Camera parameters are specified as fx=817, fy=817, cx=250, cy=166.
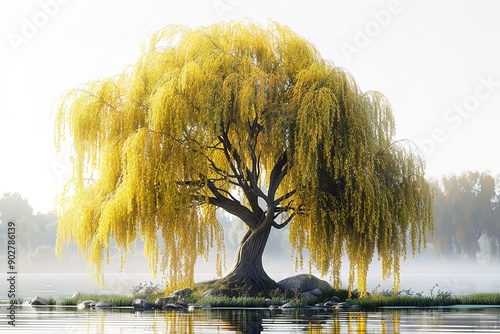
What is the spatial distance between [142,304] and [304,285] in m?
5.47

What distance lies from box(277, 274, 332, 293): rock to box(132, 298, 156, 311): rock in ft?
15.2

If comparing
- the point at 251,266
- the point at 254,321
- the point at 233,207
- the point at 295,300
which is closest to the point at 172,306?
the point at 295,300

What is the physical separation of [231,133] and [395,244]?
5.46 m

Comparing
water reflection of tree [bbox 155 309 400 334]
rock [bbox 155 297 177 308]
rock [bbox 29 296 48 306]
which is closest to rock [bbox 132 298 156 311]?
rock [bbox 155 297 177 308]

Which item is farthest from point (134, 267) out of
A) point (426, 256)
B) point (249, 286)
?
point (249, 286)

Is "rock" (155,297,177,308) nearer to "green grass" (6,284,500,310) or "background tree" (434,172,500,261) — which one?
"green grass" (6,284,500,310)

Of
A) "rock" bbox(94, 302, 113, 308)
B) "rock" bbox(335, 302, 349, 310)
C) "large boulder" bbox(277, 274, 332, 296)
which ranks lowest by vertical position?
"rock" bbox(335, 302, 349, 310)

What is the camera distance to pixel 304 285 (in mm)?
23922

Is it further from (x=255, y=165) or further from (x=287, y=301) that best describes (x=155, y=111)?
(x=287, y=301)

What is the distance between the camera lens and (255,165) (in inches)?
879

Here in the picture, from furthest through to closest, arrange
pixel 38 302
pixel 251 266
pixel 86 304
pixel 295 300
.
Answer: pixel 251 266, pixel 38 302, pixel 295 300, pixel 86 304

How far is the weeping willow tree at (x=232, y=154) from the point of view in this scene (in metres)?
20.5

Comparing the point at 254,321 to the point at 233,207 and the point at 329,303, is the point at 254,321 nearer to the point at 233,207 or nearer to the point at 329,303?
the point at 329,303

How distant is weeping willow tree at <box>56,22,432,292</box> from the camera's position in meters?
20.5
